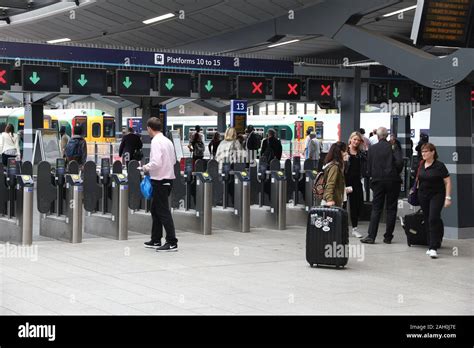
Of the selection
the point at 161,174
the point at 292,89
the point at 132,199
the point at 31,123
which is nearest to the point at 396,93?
the point at 292,89

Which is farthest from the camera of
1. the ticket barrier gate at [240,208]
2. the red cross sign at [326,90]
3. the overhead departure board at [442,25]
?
the red cross sign at [326,90]

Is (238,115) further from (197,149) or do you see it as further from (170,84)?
(170,84)

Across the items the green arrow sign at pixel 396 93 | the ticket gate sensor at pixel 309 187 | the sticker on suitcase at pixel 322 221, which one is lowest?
the sticker on suitcase at pixel 322 221

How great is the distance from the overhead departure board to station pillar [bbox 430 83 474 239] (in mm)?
4420

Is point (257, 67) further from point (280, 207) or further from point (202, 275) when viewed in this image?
point (202, 275)

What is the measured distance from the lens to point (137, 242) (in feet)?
43.2

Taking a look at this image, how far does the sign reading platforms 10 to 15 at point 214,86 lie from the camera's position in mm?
21438

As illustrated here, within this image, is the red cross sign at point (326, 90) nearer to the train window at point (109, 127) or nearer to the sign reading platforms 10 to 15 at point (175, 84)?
the sign reading platforms 10 to 15 at point (175, 84)

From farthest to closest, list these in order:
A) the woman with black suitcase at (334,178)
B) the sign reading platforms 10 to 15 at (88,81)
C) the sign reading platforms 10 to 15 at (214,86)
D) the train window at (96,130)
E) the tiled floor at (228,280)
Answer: the train window at (96,130), the sign reading platforms 10 to 15 at (214,86), the sign reading platforms 10 to 15 at (88,81), the woman with black suitcase at (334,178), the tiled floor at (228,280)

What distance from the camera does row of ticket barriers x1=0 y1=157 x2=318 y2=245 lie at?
12.8 metres

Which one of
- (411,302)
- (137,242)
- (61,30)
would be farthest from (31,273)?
(61,30)

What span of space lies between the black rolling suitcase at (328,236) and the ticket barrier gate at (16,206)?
4.02 metres

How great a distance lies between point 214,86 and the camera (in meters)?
21.6

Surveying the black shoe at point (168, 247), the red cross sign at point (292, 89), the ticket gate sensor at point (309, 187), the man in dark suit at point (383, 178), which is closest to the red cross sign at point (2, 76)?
the ticket gate sensor at point (309, 187)
